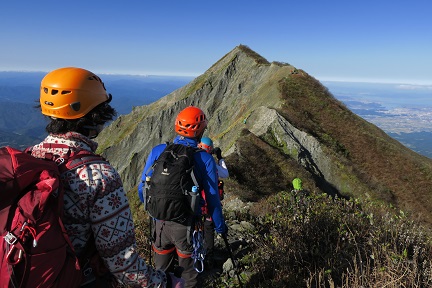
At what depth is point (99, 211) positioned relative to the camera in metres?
2.54

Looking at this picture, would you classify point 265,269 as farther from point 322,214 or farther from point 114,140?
point 114,140

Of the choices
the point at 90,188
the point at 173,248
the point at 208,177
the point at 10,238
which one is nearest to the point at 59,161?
the point at 90,188

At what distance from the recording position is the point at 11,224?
7.16ft

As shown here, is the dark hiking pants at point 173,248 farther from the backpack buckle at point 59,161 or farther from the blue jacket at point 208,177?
the backpack buckle at point 59,161

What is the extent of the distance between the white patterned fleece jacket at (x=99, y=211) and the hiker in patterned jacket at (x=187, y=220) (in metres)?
2.34

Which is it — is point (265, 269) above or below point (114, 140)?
above

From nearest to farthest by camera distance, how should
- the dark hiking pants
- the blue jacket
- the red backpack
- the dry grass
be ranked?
1. the red backpack
2. the blue jacket
3. the dark hiking pants
4. the dry grass

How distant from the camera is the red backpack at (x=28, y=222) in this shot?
215 cm

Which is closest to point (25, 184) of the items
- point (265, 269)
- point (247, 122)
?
point (265, 269)

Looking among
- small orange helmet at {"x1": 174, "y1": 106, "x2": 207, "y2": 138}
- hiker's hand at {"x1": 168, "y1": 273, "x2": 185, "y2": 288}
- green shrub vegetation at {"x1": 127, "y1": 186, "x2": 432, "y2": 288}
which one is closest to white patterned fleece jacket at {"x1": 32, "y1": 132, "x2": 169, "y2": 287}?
hiker's hand at {"x1": 168, "y1": 273, "x2": 185, "y2": 288}

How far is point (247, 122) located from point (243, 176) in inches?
378

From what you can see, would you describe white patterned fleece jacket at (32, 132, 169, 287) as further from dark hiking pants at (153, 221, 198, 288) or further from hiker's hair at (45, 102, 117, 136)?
dark hiking pants at (153, 221, 198, 288)

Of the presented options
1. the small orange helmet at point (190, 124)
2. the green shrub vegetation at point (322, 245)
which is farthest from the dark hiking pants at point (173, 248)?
the small orange helmet at point (190, 124)

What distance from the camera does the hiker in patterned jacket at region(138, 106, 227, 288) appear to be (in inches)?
197
